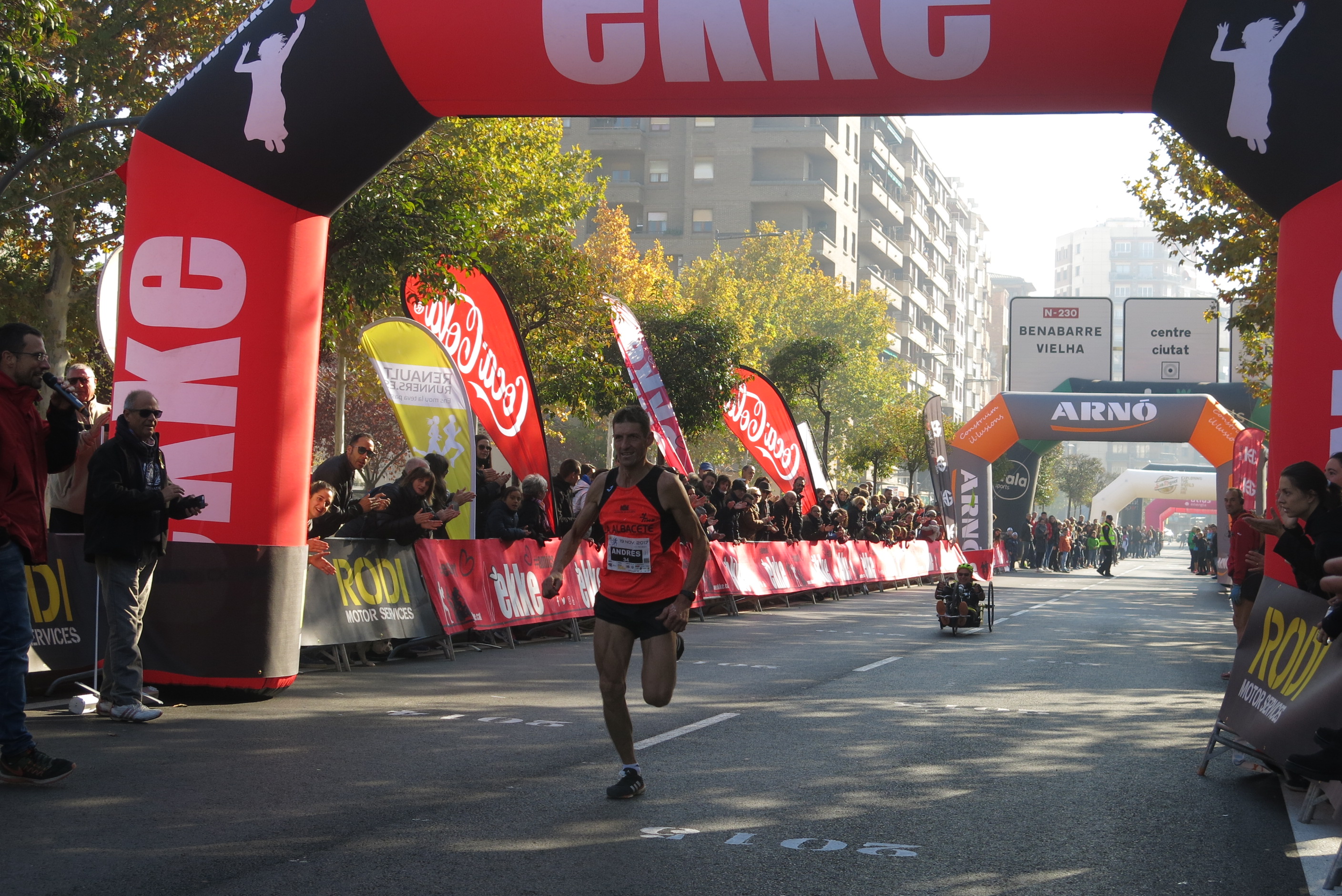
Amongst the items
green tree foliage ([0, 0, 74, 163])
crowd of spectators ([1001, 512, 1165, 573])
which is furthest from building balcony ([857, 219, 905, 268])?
green tree foliage ([0, 0, 74, 163])

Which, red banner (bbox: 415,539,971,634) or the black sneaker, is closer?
the black sneaker

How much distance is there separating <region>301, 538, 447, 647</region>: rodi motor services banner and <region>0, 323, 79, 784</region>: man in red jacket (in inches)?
170

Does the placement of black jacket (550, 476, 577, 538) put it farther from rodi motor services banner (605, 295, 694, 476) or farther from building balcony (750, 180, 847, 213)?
building balcony (750, 180, 847, 213)

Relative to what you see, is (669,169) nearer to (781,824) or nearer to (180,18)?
(180,18)

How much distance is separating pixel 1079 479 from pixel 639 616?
108m

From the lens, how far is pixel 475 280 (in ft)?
55.2

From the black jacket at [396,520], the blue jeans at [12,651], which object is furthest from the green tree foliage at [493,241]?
the blue jeans at [12,651]

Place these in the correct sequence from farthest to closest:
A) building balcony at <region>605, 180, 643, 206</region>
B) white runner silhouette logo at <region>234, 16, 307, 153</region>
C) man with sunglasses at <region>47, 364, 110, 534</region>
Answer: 1. building balcony at <region>605, 180, 643, 206</region>
2. man with sunglasses at <region>47, 364, 110, 534</region>
3. white runner silhouette logo at <region>234, 16, 307, 153</region>

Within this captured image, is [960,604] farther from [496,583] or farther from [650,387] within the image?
[650,387]

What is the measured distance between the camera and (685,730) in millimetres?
8180

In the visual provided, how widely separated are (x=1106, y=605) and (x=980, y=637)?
9.71 m

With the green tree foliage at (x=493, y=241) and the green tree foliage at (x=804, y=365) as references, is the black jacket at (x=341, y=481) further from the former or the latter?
the green tree foliage at (x=804, y=365)

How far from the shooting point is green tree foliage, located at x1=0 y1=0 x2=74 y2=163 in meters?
11.0

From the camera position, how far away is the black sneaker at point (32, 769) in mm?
5973
